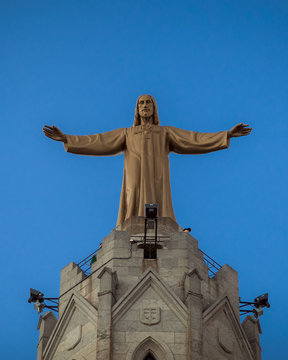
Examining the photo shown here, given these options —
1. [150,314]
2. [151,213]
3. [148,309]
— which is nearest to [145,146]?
[151,213]

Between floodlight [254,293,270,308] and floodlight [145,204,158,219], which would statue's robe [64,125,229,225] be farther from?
floodlight [254,293,270,308]

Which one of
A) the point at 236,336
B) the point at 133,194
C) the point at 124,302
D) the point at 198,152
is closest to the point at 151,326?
the point at 124,302

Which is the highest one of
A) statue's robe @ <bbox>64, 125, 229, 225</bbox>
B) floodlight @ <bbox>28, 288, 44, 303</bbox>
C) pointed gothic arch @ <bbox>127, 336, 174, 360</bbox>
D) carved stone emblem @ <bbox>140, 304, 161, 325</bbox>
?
statue's robe @ <bbox>64, 125, 229, 225</bbox>

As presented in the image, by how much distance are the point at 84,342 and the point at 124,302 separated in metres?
2.06

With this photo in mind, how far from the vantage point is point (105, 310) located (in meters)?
33.3

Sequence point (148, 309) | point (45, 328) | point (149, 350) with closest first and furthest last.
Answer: point (149, 350) → point (148, 309) → point (45, 328)

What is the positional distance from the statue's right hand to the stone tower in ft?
17.8

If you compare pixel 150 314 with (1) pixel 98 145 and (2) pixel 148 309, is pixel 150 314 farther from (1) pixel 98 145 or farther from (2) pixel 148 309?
(1) pixel 98 145

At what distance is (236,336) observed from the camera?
115 ft

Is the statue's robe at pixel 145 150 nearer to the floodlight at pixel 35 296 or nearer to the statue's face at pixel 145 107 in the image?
the statue's face at pixel 145 107

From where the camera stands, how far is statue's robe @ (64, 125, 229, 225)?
38.2 metres

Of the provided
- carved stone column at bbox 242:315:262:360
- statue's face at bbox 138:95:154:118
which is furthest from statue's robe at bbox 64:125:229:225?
carved stone column at bbox 242:315:262:360

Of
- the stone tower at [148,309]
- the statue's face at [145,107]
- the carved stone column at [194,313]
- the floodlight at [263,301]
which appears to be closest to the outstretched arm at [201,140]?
the statue's face at [145,107]

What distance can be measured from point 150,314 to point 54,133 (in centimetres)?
1002
